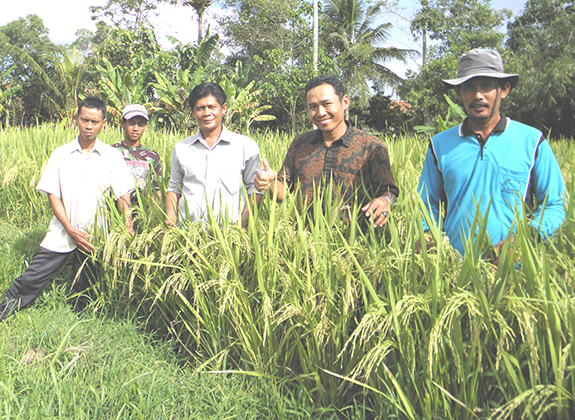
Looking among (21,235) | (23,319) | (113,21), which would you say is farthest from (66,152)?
(113,21)

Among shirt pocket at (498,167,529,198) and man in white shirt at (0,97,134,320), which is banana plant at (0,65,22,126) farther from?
shirt pocket at (498,167,529,198)

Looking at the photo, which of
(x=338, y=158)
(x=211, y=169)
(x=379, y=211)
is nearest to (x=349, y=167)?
(x=338, y=158)

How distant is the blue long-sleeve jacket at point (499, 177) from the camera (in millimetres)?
1694

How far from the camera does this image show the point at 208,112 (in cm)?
256

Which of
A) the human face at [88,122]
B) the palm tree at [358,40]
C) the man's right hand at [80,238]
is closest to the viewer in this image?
the man's right hand at [80,238]

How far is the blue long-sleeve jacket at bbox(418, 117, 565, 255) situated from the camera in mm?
1694

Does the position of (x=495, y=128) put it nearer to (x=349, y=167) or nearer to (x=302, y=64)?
(x=349, y=167)

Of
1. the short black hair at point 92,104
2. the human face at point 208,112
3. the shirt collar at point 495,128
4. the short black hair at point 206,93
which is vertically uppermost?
the short black hair at point 206,93

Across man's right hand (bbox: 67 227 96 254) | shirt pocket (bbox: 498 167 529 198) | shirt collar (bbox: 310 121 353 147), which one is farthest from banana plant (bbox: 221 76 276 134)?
shirt pocket (bbox: 498 167 529 198)

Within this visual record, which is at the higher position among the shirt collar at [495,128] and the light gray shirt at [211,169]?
the shirt collar at [495,128]

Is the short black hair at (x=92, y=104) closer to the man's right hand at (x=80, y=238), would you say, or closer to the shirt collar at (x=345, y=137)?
the man's right hand at (x=80, y=238)

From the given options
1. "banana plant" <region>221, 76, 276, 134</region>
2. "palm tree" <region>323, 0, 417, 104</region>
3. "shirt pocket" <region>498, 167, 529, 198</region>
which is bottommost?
"shirt pocket" <region>498, 167, 529, 198</region>

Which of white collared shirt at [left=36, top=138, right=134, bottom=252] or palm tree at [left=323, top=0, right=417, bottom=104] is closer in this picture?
white collared shirt at [left=36, top=138, right=134, bottom=252]

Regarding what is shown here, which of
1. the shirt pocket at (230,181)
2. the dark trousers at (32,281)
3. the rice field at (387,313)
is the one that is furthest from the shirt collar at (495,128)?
the dark trousers at (32,281)
